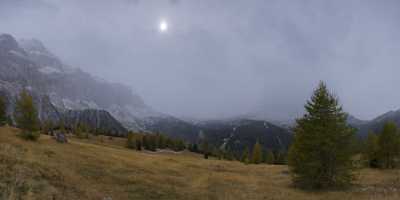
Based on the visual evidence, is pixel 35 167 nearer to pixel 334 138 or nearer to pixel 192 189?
pixel 192 189

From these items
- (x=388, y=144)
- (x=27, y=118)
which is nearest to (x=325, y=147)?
(x=388, y=144)

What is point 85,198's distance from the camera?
691 inches

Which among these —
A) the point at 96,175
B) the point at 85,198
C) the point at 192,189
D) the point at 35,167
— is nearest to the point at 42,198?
the point at 85,198

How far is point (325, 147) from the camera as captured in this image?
25.3m

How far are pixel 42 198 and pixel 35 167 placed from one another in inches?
255

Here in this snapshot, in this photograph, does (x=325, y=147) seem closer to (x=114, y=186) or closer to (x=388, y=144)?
(x=114, y=186)

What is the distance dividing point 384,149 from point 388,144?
118cm

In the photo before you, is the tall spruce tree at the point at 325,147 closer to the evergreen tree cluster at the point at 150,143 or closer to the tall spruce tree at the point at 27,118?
the tall spruce tree at the point at 27,118

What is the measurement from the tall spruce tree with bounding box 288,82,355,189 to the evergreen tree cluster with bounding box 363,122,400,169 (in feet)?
78.5

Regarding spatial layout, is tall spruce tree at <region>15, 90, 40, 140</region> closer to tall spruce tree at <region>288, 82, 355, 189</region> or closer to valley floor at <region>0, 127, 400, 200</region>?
valley floor at <region>0, 127, 400, 200</region>

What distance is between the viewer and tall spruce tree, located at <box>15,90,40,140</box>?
46594 mm

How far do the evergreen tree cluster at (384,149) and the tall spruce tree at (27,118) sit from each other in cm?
5959

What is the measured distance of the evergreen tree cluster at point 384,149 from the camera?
43906 mm

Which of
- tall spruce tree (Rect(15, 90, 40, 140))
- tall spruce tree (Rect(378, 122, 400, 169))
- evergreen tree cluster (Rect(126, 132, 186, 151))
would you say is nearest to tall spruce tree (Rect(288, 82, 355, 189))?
tall spruce tree (Rect(378, 122, 400, 169))
